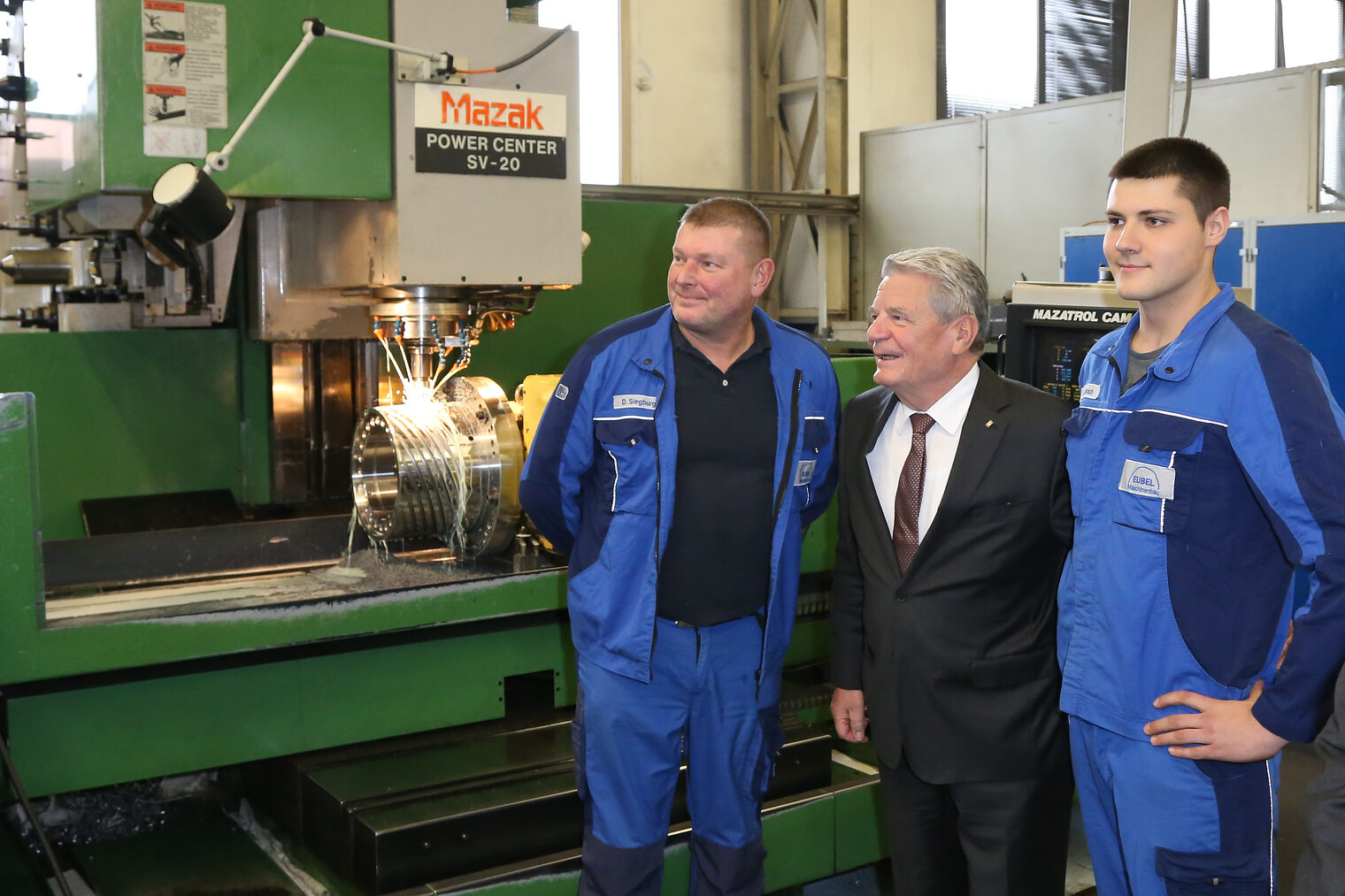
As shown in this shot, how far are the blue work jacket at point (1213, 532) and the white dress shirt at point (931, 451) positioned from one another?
189 millimetres

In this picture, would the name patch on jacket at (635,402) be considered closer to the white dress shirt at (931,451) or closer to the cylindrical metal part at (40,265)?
the white dress shirt at (931,451)

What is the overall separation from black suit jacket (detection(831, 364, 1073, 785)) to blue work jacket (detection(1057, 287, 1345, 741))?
0.34 feet

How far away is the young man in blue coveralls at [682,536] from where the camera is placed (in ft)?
5.86

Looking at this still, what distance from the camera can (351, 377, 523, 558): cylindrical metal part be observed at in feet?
7.06

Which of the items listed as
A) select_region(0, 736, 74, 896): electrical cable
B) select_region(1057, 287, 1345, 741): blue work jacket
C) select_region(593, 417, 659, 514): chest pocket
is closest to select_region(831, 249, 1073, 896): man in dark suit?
select_region(1057, 287, 1345, 741): blue work jacket

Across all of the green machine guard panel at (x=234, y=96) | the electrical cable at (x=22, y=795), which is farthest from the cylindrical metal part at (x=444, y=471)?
the electrical cable at (x=22, y=795)

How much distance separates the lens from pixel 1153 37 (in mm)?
3027

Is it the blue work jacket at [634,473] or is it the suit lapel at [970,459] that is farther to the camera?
the blue work jacket at [634,473]

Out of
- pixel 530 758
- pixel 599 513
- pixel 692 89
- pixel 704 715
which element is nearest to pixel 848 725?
pixel 704 715

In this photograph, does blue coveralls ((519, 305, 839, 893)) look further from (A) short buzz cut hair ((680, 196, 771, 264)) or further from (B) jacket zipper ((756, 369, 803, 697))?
(A) short buzz cut hair ((680, 196, 771, 264))

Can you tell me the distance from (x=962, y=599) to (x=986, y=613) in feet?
0.12

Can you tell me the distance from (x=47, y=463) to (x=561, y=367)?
4.07ft

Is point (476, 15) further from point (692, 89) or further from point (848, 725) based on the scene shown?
point (692, 89)

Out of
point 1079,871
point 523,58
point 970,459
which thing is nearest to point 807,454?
point 970,459
